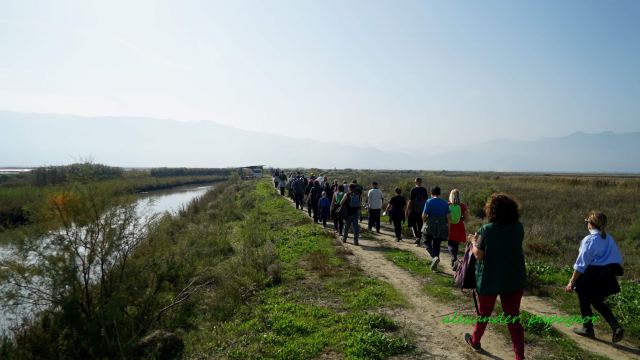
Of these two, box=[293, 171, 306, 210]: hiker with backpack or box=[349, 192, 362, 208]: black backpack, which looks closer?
box=[349, 192, 362, 208]: black backpack

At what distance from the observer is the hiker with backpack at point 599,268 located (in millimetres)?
5383

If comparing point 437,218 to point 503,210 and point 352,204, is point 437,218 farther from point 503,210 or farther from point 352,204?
point 503,210

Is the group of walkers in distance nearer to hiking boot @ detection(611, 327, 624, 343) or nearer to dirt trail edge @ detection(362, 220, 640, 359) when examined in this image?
hiking boot @ detection(611, 327, 624, 343)

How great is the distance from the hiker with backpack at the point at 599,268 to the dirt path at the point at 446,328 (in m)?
0.39

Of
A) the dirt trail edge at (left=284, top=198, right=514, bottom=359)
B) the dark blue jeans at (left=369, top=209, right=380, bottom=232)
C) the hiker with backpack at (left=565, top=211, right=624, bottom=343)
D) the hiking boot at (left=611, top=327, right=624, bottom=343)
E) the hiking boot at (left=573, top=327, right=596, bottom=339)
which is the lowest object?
the dirt trail edge at (left=284, top=198, right=514, bottom=359)

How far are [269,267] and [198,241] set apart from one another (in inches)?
273

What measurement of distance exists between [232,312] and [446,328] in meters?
4.39

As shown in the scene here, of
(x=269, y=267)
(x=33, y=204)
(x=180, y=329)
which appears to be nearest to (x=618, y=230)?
(x=269, y=267)

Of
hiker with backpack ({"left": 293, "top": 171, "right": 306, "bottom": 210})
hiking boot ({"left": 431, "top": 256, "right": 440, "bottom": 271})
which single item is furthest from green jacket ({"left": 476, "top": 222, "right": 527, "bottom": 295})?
hiker with backpack ({"left": 293, "top": 171, "right": 306, "bottom": 210})

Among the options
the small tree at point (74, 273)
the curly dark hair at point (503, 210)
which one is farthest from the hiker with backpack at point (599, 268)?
the small tree at point (74, 273)

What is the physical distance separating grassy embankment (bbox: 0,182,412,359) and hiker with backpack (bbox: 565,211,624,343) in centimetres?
276

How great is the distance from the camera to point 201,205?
31.9 meters

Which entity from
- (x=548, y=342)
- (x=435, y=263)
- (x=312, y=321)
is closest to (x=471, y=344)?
(x=548, y=342)

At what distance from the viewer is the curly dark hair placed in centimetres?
453
